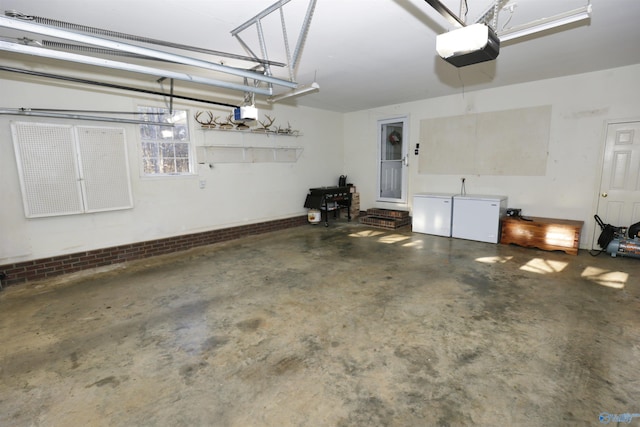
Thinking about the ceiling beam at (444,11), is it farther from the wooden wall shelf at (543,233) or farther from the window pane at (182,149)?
the window pane at (182,149)

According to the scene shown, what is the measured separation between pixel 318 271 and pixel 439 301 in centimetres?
168

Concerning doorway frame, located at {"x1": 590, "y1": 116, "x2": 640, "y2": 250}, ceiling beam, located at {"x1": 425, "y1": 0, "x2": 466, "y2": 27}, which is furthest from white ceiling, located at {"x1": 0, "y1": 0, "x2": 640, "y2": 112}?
doorway frame, located at {"x1": 590, "y1": 116, "x2": 640, "y2": 250}

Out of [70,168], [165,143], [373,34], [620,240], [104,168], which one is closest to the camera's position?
[373,34]

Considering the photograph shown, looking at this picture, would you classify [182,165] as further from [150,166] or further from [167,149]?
[150,166]

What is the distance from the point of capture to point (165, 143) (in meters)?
5.25

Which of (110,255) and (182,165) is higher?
(182,165)

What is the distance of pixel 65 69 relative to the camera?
13.4 feet

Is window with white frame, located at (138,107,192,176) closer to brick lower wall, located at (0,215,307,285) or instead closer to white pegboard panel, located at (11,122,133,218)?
white pegboard panel, located at (11,122,133,218)

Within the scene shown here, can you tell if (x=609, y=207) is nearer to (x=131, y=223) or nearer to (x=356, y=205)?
(x=356, y=205)

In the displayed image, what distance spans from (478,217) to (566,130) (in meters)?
2.08

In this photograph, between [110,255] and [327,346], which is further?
[110,255]

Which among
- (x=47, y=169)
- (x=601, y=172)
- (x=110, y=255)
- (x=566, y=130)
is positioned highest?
(x=566, y=130)

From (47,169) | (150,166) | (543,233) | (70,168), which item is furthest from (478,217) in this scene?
(47,169)

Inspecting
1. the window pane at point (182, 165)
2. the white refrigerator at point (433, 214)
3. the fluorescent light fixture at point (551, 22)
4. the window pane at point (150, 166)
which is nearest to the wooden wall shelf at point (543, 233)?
the white refrigerator at point (433, 214)
